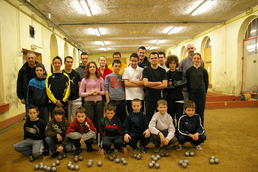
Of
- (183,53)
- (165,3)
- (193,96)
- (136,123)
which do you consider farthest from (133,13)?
(183,53)

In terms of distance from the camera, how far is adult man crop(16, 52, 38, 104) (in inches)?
136

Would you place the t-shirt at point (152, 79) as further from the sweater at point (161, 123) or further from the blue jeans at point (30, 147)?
the blue jeans at point (30, 147)

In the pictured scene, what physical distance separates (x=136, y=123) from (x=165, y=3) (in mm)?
4621

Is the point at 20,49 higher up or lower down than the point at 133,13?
lower down

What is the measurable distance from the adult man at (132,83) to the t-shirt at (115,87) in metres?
0.10

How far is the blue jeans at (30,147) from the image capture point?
8.96 feet

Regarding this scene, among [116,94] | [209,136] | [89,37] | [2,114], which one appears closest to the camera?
[116,94]

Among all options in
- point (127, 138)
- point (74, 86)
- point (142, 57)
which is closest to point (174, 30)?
point (142, 57)

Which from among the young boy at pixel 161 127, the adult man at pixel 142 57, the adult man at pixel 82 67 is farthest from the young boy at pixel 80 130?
the adult man at pixel 142 57

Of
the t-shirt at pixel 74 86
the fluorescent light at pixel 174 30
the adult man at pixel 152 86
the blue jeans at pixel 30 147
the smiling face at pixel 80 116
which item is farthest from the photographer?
the fluorescent light at pixel 174 30

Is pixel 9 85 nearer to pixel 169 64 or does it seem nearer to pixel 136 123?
pixel 136 123

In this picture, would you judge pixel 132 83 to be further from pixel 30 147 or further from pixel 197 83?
pixel 30 147

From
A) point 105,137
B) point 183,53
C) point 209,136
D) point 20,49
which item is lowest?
point 209,136

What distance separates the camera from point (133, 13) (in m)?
6.68
